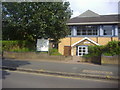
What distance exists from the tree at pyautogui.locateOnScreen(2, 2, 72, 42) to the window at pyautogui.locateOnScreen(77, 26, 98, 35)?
22.8ft

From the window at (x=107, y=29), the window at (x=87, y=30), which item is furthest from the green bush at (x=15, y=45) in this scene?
the window at (x=107, y=29)

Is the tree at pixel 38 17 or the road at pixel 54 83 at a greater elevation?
the tree at pixel 38 17

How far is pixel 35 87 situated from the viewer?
530 cm

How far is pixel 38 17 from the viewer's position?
1265cm

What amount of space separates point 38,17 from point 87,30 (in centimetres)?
1091

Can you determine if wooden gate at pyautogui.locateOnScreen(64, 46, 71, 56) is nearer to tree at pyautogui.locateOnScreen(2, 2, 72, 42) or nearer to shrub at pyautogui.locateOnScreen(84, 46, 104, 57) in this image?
tree at pyautogui.locateOnScreen(2, 2, 72, 42)

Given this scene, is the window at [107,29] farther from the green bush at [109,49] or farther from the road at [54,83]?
the road at [54,83]

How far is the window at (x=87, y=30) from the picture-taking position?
68.6 ft

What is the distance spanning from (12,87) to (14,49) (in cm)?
1098

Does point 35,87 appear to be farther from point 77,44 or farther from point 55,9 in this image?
point 77,44

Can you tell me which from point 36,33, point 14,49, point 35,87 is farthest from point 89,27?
point 35,87

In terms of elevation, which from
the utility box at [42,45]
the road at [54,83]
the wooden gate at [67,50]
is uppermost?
the utility box at [42,45]

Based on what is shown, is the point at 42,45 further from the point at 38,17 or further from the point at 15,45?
the point at 38,17

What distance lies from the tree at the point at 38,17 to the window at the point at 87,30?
22.8ft
